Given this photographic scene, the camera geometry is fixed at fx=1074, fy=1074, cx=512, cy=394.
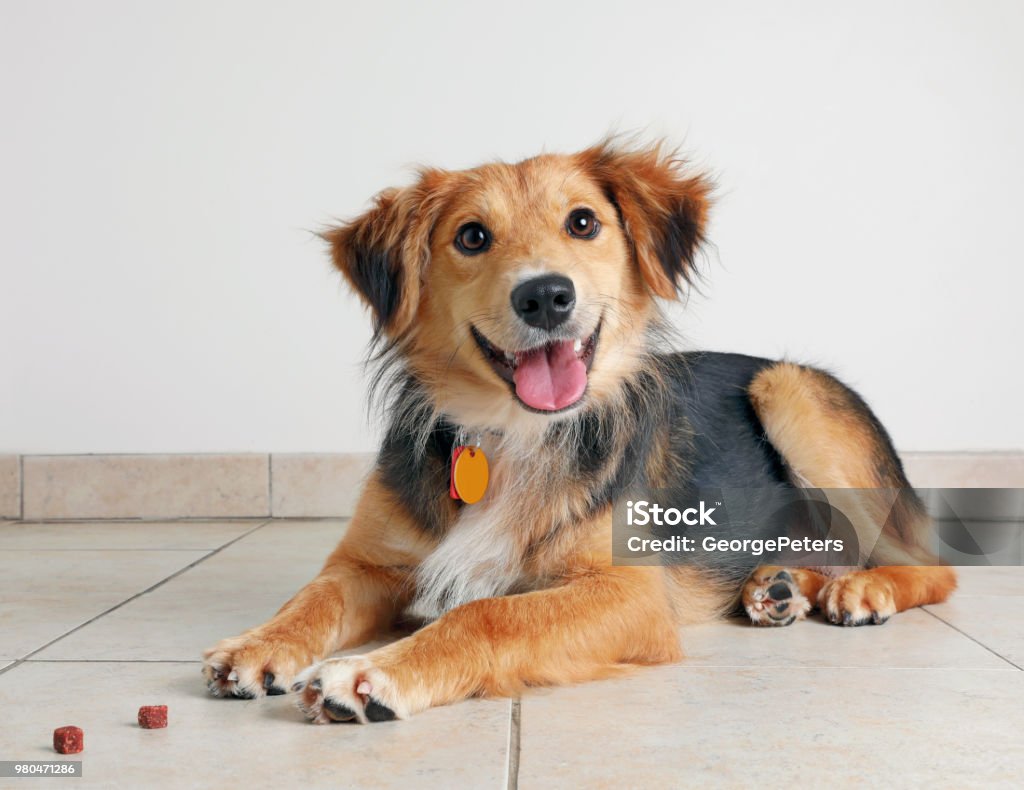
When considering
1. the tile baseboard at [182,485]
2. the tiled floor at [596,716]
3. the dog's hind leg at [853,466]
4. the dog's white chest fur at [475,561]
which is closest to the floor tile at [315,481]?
the tile baseboard at [182,485]

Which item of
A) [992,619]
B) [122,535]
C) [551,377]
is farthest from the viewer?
[122,535]

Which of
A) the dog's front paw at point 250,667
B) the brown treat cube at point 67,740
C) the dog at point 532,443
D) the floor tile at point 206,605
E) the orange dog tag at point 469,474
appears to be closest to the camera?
the brown treat cube at point 67,740

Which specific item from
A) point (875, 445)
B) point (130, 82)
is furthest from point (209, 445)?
point (875, 445)

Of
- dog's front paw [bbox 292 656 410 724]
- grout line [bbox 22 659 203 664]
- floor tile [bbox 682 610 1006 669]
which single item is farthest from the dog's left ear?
grout line [bbox 22 659 203 664]

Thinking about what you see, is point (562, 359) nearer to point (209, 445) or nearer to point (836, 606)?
point (836, 606)

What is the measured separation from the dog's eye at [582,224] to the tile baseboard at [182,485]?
8.61 ft

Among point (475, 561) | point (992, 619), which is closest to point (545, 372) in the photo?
point (475, 561)

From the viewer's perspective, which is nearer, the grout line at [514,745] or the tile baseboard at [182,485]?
the grout line at [514,745]

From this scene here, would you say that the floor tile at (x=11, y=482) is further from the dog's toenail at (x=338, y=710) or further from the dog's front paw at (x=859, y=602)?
the dog's front paw at (x=859, y=602)

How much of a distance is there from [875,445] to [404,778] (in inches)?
88.8

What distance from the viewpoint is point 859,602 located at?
2.97 m

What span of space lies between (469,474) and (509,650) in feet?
2.10

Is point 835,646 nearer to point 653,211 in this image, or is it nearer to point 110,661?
point 653,211

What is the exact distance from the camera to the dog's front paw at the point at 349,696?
2066mm
